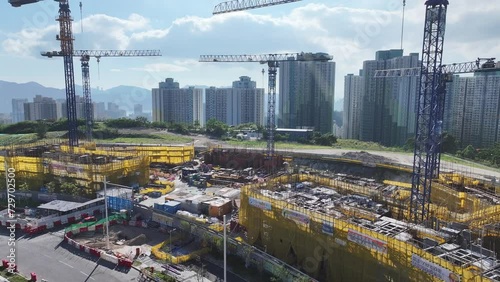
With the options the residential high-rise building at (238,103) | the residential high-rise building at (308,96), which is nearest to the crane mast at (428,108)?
the residential high-rise building at (308,96)

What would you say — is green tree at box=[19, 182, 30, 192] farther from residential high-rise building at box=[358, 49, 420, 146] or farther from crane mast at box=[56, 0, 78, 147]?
residential high-rise building at box=[358, 49, 420, 146]


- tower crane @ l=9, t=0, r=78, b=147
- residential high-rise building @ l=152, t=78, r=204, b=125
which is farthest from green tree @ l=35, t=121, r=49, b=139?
residential high-rise building @ l=152, t=78, r=204, b=125

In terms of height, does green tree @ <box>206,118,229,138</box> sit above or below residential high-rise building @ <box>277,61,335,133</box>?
below

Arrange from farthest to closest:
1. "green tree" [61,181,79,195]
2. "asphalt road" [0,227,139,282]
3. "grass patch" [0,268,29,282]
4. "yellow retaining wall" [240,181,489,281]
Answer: "green tree" [61,181,79,195] → "asphalt road" [0,227,139,282] → "grass patch" [0,268,29,282] → "yellow retaining wall" [240,181,489,281]

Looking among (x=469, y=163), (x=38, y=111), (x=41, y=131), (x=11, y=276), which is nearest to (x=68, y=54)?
(x=41, y=131)

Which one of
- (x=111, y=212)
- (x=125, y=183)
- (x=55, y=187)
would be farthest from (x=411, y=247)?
(x=55, y=187)

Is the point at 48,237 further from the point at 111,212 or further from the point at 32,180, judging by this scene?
the point at 32,180

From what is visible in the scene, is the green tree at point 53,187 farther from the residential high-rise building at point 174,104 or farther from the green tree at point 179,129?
the residential high-rise building at point 174,104
